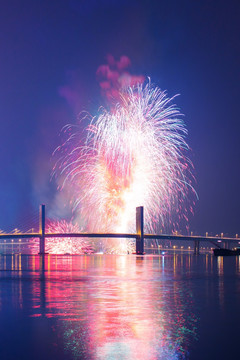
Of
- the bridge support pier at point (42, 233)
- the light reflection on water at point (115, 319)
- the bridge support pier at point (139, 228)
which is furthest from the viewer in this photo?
the bridge support pier at point (42, 233)

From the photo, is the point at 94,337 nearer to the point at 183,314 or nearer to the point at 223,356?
the point at 223,356

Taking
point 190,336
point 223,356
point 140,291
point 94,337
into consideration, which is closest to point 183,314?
point 190,336

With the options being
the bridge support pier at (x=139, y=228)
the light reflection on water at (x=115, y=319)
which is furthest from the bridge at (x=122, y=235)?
the light reflection on water at (x=115, y=319)

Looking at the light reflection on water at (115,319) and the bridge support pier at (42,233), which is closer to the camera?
the light reflection on water at (115,319)

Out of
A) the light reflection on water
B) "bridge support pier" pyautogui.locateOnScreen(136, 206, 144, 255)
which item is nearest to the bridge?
"bridge support pier" pyautogui.locateOnScreen(136, 206, 144, 255)

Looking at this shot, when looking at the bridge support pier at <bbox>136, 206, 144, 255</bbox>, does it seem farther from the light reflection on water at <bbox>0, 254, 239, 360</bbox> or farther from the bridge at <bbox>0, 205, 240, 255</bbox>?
the light reflection on water at <bbox>0, 254, 239, 360</bbox>

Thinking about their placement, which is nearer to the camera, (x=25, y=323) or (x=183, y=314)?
(x=25, y=323)

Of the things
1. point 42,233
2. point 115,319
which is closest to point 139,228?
point 42,233

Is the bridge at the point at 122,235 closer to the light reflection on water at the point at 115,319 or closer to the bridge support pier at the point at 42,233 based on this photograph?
the bridge support pier at the point at 42,233

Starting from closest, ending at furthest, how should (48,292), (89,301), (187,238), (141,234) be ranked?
(89,301) < (48,292) < (141,234) < (187,238)

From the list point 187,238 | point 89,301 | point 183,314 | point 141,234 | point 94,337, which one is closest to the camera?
point 94,337

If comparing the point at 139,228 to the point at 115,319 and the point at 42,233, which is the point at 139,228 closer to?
the point at 42,233
